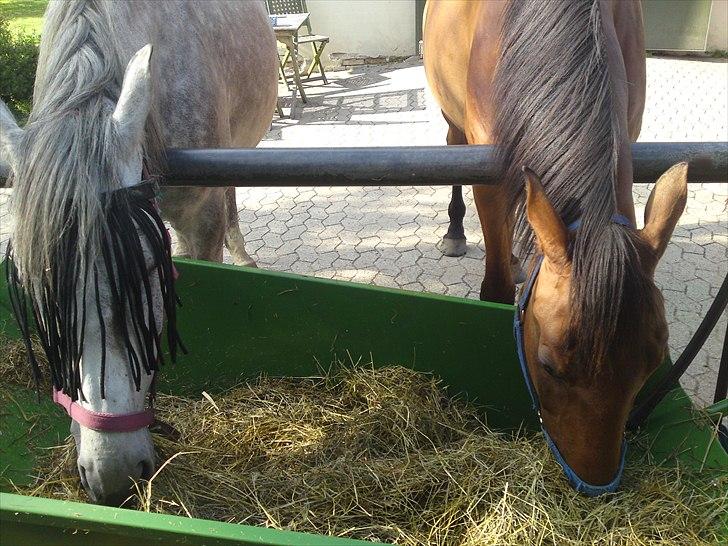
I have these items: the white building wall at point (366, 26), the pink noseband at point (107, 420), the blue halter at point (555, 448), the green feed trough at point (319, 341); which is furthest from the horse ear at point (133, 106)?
the white building wall at point (366, 26)

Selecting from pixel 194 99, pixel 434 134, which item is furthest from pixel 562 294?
pixel 434 134

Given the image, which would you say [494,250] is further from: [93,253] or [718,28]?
[718,28]

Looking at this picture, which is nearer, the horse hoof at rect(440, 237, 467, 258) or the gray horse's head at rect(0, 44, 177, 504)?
the gray horse's head at rect(0, 44, 177, 504)

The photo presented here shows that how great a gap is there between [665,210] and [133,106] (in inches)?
49.6

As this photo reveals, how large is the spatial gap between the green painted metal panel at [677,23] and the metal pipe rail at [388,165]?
857 cm

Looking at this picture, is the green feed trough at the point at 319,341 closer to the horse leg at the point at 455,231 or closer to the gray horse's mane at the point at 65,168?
the gray horse's mane at the point at 65,168

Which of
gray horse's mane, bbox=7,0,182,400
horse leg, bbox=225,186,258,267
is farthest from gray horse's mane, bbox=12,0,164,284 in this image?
horse leg, bbox=225,186,258,267

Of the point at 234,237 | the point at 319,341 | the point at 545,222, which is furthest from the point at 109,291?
the point at 234,237

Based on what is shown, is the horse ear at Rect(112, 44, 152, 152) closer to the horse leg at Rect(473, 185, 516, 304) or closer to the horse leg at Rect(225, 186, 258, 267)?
the horse leg at Rect(473, 185, 516, 304)

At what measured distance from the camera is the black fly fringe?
1.40 meters

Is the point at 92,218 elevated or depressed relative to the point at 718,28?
elevated

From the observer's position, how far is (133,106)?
148cm

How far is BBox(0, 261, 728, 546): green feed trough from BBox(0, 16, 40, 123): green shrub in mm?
5637

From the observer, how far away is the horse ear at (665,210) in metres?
1.40
